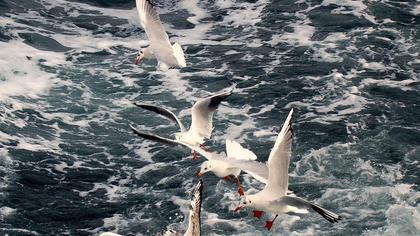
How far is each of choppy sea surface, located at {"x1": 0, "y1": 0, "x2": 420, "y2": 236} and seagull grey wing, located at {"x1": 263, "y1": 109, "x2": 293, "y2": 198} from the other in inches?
143

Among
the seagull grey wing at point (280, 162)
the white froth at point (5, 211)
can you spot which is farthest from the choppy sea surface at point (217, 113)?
the seagull grey wing at point (280, 162)

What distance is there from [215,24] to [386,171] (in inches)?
475

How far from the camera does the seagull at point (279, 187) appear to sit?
529 inches

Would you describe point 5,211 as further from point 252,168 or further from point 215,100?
point 252,168

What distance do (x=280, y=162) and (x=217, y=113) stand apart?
9.53m

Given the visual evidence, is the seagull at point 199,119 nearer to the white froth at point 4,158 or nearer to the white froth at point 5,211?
the white froth at point 5,211

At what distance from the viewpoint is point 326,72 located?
25.1 m

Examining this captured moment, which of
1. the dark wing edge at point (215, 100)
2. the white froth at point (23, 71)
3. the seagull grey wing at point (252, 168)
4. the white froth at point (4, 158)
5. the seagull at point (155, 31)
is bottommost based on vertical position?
the white froth at point (4, 158)

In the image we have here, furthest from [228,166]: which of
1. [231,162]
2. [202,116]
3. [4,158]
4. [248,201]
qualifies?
[4,158]

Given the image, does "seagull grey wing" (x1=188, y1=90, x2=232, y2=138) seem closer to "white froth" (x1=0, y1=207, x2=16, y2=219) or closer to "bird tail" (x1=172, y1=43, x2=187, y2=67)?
"bird tail" (x1=172, y1=43, x2=187, y2=67)

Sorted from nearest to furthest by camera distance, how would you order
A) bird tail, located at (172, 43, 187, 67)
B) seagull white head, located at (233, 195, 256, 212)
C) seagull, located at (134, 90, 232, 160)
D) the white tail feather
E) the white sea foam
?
seagull white head, located at (233, 195, 256, 212) < the white tail feather < seagull, located at (134, 90, 232, 160) < the white sea foam < bird tail, located at (172, 43, 187, 67)

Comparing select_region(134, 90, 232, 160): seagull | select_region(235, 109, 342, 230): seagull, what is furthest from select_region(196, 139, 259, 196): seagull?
select_region(134, 90, 232, 160): seagull

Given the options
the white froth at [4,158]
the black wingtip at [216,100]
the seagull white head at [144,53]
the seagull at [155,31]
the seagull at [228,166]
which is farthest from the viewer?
the seagull white head at [144,53]

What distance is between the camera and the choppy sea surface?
18.5 meters
